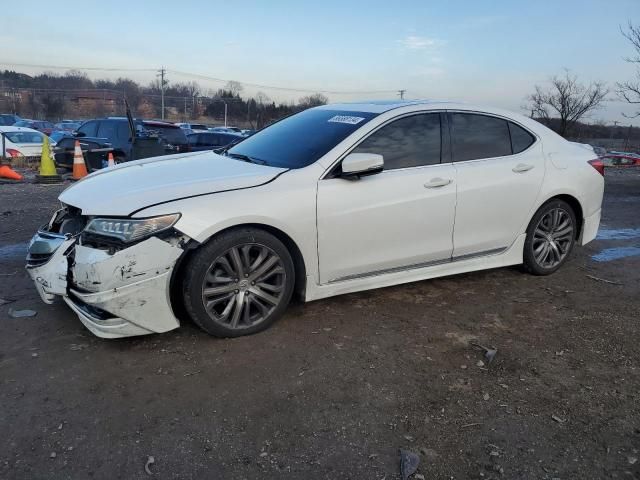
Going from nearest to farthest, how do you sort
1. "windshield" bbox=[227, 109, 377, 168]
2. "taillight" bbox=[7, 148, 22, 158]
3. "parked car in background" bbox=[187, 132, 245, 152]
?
"windshield" bbox=[227, 109, 377, 168]
"taillight" bbox=[7, 148, 22, 158]
"parked car in background" bbox=[187, 132, 245, 152]

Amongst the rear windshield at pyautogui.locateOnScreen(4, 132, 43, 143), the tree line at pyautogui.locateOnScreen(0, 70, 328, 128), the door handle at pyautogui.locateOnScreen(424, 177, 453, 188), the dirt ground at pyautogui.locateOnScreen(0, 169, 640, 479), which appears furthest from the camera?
the tree line at pyautogui.locateOnScreen(0, 70, 328, 128)

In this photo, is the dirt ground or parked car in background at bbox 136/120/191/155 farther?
parked car in background at bbox 136/120/191/155

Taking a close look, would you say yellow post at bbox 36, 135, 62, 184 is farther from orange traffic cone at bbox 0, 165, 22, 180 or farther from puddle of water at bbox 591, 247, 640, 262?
puddle of water at bbox 591, 247, 640, 262

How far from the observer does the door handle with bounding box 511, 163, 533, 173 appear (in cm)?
434

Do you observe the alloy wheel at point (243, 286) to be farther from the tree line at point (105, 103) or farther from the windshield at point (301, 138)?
the tree line at point (105, 103)

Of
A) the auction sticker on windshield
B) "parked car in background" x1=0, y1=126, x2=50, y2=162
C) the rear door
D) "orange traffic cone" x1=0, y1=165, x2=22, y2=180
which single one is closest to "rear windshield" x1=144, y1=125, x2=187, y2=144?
"orange traffic cone" x1=0, y1=165, x2=22, y2=180

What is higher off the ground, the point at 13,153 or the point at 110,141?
the point at 110,141

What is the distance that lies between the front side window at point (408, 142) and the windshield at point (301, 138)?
0.18 meters

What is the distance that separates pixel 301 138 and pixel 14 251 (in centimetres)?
335

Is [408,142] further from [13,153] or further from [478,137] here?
[13,153]

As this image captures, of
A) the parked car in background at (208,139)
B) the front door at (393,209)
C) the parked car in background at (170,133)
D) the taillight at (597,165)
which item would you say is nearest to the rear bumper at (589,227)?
the taillight at (597,165)

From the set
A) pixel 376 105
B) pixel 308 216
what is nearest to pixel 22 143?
pixel 376 105

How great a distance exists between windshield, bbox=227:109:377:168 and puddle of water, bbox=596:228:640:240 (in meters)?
4.38

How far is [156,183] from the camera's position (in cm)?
330
